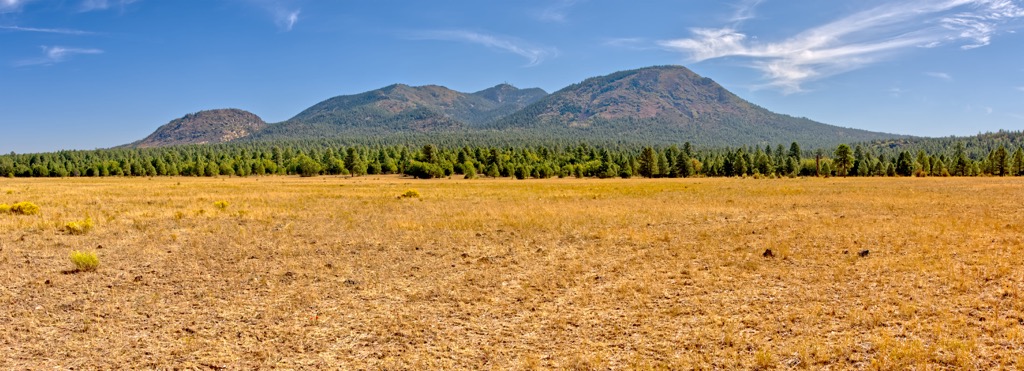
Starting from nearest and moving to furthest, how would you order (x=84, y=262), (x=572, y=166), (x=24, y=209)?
(x=84, y=262), (x=24, y=209), (x=572, y=166)

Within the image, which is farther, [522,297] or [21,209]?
[21,209]

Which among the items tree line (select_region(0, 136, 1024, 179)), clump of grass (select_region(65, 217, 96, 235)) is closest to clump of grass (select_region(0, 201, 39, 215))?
clump of grass (select_region(65, 217, 96, 235))

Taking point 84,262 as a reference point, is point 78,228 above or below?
above

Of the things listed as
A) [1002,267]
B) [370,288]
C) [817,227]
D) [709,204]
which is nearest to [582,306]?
[370,288]

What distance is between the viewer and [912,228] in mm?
20906

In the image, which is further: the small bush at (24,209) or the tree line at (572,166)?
the tree line at (572,166)

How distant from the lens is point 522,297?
1196 cm

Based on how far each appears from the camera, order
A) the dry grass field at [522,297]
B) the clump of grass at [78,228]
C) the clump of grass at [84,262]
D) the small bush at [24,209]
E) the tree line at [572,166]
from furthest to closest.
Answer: the tree line at [572,166], the small bush at [24,209], the clump of grass at [78,228], the clump of grass at [84,262], the dry grass field at [522,297]

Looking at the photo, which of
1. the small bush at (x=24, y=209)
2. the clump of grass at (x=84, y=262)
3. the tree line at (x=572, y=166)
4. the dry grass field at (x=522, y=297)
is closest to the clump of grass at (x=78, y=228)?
the dry grass field at (x=522, y=297)

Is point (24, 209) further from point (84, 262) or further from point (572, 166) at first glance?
point (572, 166)

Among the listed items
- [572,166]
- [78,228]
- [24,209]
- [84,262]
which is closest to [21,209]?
[24,209]

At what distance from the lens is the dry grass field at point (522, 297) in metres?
8.37

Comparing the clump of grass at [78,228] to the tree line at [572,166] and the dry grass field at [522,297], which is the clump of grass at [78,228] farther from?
the tree line at [572,166]

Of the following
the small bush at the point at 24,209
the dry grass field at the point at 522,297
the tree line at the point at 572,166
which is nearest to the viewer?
the dry grass field at the point at 522,297
